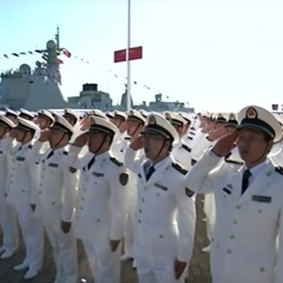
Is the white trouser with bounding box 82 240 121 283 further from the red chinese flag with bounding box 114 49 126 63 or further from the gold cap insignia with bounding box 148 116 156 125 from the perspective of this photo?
the red chinese flag with bounding box 114 49 126 63

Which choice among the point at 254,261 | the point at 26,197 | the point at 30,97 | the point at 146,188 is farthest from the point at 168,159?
the point at 30,97

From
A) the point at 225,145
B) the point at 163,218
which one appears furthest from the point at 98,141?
the point at 225,145

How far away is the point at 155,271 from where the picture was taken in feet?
11.2

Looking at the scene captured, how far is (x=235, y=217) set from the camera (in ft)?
8.63

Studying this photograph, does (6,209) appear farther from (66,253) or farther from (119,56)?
(119,56)

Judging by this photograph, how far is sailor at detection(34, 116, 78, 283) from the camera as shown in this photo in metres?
4.71

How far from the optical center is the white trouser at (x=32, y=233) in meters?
5.54

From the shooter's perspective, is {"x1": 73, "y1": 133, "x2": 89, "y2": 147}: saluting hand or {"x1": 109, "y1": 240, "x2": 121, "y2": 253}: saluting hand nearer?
{"x1": 109, "y1": 240, "x2": 121, "y2": 253}: saluting hand

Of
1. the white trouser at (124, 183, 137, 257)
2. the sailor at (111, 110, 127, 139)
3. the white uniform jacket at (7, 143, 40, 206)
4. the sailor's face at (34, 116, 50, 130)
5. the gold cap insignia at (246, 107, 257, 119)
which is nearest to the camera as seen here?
the gold cap insignia at (246, 107, 257, 119)

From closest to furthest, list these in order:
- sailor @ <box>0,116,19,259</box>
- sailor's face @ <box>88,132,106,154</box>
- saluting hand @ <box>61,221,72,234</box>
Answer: sailor's face @ <box>88,132,106,154</box> < saluting hand @ <box>61,221,72,234</box> < sailor @ <box>0,116,19,259</box>

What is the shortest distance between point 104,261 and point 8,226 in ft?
8.60

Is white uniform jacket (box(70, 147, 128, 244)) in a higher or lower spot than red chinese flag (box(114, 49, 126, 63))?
lower

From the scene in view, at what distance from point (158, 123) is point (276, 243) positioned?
4.12 feet

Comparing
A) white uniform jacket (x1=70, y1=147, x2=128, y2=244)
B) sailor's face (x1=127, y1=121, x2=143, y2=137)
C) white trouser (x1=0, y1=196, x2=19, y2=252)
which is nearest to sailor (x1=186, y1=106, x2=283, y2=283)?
white uniform jacket (x1=70, y1=147, x2=128, y2=244)
